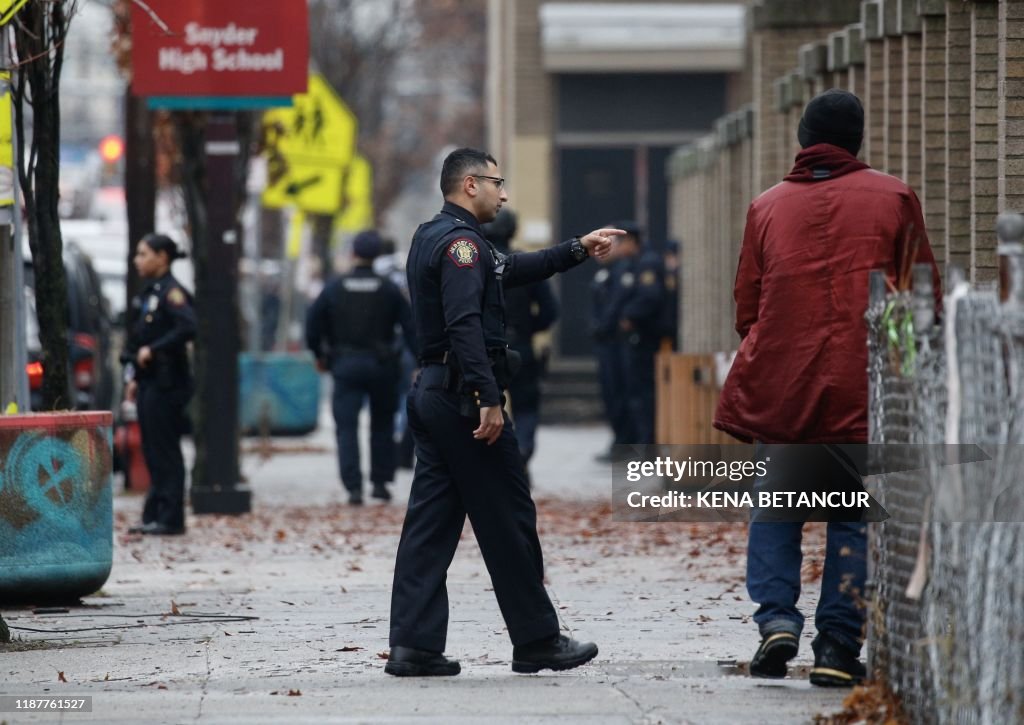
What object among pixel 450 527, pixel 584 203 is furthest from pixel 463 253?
pixel 584 203

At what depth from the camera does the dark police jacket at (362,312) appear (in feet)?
49.4

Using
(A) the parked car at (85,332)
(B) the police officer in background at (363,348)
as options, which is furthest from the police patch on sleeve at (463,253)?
(A) the parked car at (85,332)

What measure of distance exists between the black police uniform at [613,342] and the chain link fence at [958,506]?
11311 mm

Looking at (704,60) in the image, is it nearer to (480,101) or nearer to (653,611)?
(653,611)

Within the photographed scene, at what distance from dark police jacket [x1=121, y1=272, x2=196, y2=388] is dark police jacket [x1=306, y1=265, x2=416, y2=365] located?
2344 millimetres

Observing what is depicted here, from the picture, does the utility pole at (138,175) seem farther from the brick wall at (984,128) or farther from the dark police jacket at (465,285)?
the dark police jacket at (465,285)

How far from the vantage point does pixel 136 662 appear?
7699 mm

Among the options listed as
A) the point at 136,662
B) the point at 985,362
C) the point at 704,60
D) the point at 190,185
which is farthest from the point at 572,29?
the point at 985,362

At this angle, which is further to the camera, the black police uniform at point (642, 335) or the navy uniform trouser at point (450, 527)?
the black police uniform at point (642, 335)

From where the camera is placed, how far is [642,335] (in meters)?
17.5

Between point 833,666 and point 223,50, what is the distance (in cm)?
800

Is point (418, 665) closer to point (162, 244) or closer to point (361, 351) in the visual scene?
point (162, 244)

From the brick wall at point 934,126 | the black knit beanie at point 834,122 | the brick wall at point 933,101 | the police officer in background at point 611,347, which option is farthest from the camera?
the police officer in background at point 611,347

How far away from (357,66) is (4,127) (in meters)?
31.1
